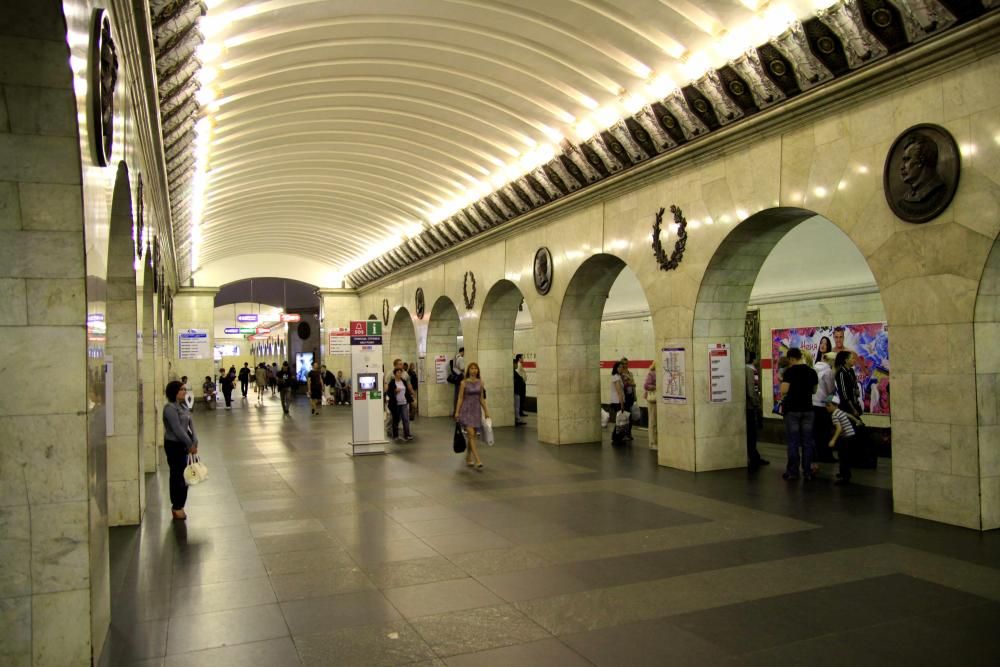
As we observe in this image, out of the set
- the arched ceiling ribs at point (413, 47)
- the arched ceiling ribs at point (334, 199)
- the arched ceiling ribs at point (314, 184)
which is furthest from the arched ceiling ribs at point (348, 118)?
the arched ceiling ribs at point (334, 199)

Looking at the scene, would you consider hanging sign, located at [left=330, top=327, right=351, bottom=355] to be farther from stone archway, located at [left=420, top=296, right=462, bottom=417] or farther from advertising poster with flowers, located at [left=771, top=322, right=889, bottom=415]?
advertising poster with flowers, located at [left=771, top=322, right=889, bottom=415]

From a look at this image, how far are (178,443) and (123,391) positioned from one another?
0.88 metres

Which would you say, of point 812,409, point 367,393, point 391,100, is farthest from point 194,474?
point 391,100

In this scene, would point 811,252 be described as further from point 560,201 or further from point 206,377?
point 206,377

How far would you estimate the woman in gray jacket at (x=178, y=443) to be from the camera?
26.0 feet

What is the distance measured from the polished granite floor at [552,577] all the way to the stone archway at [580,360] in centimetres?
407

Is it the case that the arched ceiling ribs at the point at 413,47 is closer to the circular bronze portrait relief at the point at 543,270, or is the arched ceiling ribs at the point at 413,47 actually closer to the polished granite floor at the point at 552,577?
the circular bronze portrait relief at the point at 543,270

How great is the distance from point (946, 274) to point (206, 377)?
90.1 ft

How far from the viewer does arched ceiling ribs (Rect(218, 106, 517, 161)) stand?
13.1 meters

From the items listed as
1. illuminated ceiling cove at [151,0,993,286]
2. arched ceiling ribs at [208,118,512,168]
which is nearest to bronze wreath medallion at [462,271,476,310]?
illuminated ceiling cove at [151,0,993,286]

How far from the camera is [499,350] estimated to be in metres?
18.0

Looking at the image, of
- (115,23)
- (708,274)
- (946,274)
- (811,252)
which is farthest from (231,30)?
(811,252)

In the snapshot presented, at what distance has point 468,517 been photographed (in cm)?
786

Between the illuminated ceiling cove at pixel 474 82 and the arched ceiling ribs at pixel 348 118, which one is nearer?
the illuminated ceiling cove at pixel 474 82
